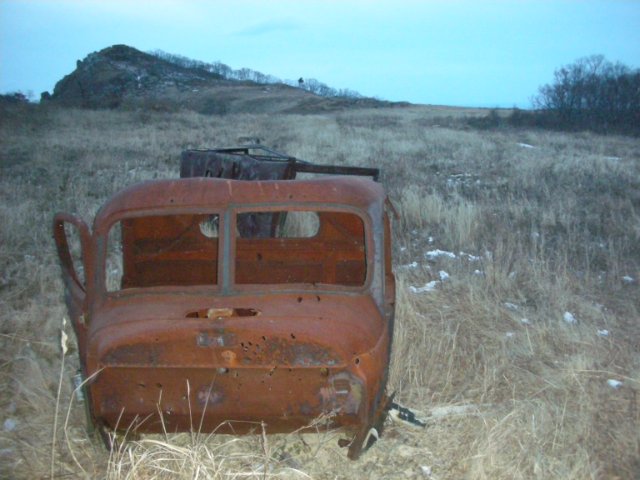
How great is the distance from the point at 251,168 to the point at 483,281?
258 centimetres

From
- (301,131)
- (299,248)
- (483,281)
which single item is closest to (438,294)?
(483,281)

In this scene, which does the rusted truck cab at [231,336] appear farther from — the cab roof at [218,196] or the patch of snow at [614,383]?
the patch of snow at [614,383]

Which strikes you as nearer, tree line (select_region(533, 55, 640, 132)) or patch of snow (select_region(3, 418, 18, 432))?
patch of snow (select_region(3, 418, 18, 432))

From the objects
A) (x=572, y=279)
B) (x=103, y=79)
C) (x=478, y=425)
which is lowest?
(x=478, y=425)

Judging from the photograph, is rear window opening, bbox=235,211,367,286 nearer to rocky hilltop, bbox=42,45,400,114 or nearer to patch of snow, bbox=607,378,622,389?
patch of snow, bbox=607,378,622,389

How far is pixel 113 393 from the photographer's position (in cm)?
279

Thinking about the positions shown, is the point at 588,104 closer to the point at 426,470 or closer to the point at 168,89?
the point at 426,470

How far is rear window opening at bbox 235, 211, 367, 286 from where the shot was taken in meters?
4.12

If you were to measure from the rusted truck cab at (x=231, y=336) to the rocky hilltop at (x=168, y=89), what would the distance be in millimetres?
32383

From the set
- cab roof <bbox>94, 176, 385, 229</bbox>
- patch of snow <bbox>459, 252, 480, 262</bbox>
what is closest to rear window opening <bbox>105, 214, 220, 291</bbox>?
cab roof <bbox>94, 176, 385, 229</bbox>

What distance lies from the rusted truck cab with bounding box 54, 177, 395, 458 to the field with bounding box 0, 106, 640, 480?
21cm

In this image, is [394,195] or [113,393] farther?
[394,195]

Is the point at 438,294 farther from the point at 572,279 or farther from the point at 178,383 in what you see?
the point at 178,383

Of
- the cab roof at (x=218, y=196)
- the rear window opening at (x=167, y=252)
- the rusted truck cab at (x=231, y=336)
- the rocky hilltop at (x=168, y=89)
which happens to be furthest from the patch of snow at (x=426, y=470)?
the rocky hilltop at (x=168, y=89)
